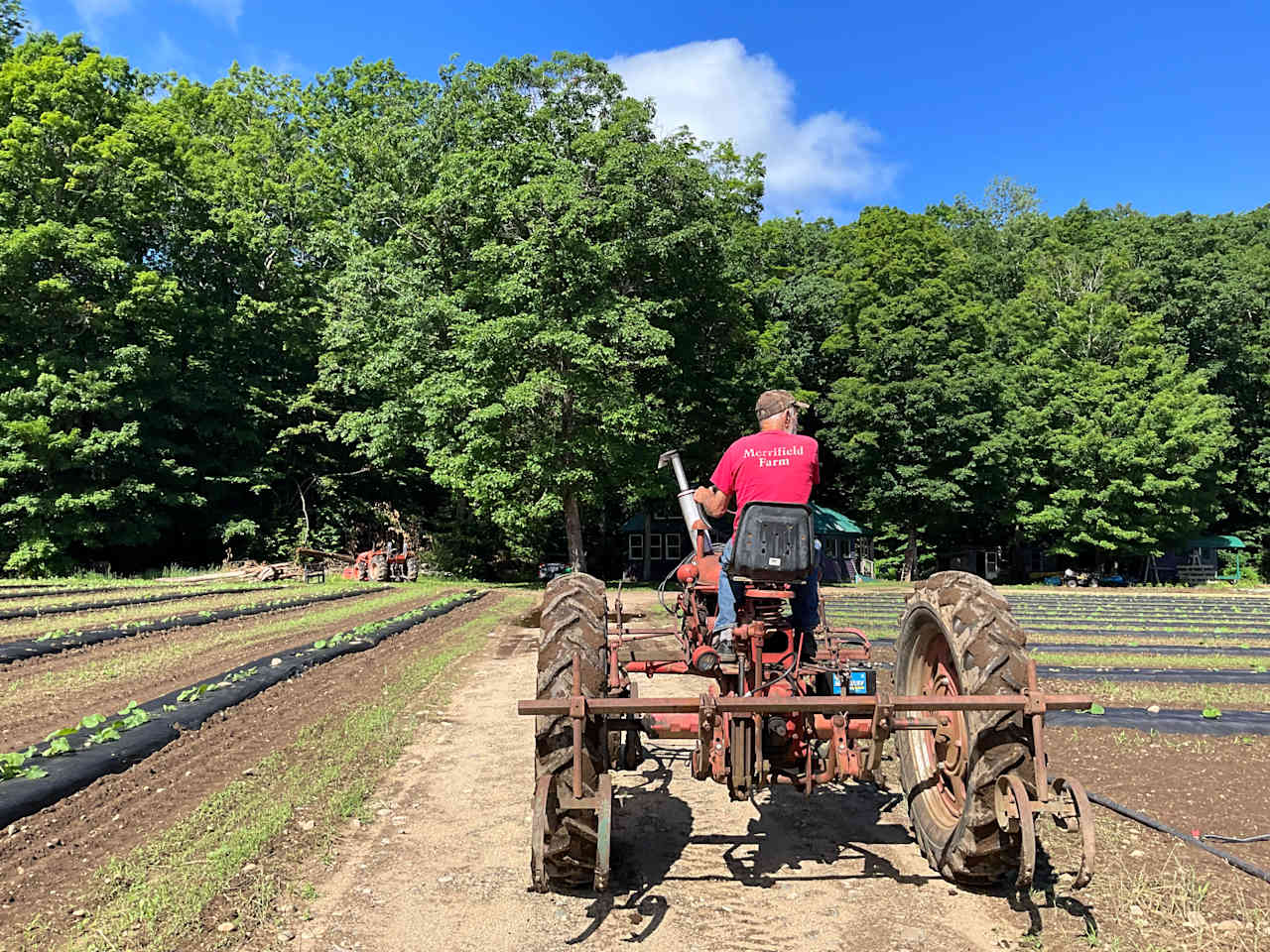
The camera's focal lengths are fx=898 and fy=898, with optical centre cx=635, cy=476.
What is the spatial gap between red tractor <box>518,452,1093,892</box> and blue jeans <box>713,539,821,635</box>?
7 cm

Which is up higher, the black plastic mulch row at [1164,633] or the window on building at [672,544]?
the window on building at [672,544]

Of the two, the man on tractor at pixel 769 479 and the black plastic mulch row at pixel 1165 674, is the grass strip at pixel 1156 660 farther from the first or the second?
the man on tractor at pixel 769 479

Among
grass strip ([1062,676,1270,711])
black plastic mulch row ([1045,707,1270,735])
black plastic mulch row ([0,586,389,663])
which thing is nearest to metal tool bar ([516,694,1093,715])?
black plastic mulch row ([1045,707,1270,735])

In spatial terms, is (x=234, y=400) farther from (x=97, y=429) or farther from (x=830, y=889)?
(x=830, y=889)

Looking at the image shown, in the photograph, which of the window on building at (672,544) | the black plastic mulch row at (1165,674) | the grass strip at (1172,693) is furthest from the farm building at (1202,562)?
the grass strip at (1172,693)

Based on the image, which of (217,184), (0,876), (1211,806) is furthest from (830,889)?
(217,184)

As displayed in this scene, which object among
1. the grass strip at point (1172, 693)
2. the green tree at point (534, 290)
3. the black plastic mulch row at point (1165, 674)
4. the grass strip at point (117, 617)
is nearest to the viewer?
the grass strip at point (1172, 693)

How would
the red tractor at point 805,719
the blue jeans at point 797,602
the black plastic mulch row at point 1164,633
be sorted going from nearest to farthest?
the red tractor at point 805,719 → the blue jeans at point 797,602 → the black plastic mulch row at point 1164,633

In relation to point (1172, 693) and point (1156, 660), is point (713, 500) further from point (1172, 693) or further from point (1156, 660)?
point (1156, 660)

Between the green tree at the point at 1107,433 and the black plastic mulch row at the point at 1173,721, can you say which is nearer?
the black plastic mulch row at the point at 1173,721

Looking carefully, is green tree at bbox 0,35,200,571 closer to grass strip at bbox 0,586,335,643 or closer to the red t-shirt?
grass strip at bbox 0,586,335,643

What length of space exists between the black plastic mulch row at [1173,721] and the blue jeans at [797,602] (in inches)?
150

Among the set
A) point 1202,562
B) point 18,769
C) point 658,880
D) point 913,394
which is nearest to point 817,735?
point 658,880

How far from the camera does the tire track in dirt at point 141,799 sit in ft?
14.9
